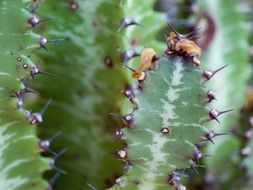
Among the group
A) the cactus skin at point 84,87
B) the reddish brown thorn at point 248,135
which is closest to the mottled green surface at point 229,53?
the reddish brown thorn at point 248,135

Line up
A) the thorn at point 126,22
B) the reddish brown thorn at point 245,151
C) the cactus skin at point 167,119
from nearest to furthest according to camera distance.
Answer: the cactus skin at point 167,119 < the thorn at point 126,22 < the reddish brown thorn at point 245,151

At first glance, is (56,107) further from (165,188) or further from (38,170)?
(165,188)

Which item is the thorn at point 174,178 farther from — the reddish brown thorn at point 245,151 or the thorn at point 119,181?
the reddish brown thorn at point 245,151

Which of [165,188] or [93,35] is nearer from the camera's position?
[165,188]

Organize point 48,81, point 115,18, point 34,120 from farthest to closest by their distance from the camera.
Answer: point 48,81, point 115,18, point 34,120

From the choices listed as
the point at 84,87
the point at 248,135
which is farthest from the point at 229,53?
the point at 84,87

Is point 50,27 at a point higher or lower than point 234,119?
lower

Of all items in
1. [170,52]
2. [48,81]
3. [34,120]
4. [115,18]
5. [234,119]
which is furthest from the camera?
[234,119]

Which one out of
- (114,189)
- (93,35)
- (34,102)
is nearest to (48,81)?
(34,102)
